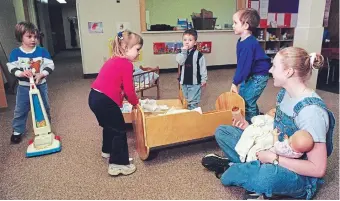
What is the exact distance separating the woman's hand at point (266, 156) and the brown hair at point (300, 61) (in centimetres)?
41

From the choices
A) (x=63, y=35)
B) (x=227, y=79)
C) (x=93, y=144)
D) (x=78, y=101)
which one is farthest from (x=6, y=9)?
(x=63, y=35)

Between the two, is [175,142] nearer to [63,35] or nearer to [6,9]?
[6,9]

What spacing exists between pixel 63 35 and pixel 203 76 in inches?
475

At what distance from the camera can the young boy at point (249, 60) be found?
2059 millimetres

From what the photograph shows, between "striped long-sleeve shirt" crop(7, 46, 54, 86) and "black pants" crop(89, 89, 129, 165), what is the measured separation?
0.76 metres

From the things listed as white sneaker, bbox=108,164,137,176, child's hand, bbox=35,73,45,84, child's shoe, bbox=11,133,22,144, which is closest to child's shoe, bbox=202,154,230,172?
white sneaker, bbox=108,164,137,176

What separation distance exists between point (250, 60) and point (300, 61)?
0.81m

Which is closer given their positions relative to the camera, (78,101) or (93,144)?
(93,144)

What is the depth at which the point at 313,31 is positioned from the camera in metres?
3.55

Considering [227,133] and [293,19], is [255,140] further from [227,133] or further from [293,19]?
[293,19]

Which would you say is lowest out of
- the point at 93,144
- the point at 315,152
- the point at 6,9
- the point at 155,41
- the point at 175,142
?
the point at 93,144

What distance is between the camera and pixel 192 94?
8.82 ft

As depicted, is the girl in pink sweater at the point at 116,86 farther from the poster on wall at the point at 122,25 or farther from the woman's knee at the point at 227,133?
the poster on wall at the point at 122,25

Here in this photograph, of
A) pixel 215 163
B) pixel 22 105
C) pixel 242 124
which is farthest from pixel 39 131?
pixel 242 124
